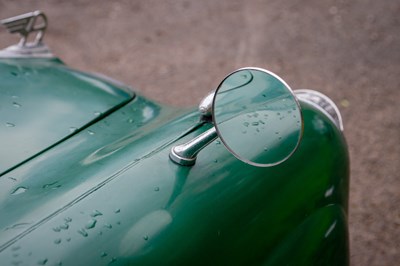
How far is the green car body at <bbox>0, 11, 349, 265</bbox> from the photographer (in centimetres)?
144

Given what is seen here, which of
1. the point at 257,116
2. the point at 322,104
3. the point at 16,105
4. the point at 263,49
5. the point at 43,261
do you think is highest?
the point at 16,105

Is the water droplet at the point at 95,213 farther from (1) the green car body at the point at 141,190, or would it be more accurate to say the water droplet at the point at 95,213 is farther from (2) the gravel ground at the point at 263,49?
(2) the gravel ground at the point at 263,49

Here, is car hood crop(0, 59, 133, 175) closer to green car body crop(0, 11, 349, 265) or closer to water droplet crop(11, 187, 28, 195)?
green car body crop(0, 11, 349, 265)

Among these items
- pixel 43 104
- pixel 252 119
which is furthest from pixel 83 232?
pixel 43 104

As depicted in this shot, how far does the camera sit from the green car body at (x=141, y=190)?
1436 millimetres

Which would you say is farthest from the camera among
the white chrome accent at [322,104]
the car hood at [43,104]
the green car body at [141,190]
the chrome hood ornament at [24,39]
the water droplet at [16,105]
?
the chrome hood ornament at [24,39]

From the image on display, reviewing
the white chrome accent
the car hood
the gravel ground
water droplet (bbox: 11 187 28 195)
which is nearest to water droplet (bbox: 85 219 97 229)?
water droplet (bbox: 11 187 28 195)

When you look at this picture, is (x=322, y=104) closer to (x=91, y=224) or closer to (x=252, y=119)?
(x=252, y=119)

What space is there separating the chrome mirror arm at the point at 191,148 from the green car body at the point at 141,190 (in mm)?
24

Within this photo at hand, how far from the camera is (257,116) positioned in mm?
1864

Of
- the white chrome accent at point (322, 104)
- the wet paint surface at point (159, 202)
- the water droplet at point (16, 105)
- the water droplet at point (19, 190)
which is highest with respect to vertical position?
the water droplet at point (16, 105)

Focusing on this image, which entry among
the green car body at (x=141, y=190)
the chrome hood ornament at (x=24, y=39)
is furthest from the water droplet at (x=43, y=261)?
the chrome hood ornament at (x=24, y=39)

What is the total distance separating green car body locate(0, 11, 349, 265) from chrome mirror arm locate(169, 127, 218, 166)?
2 cm

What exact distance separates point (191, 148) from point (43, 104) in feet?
2.56
